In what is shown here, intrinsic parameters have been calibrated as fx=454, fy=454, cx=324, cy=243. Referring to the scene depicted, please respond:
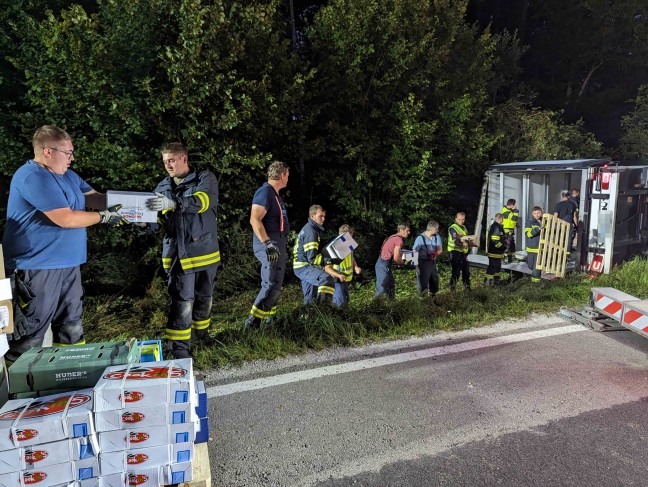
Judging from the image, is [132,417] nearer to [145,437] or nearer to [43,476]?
[145,437]

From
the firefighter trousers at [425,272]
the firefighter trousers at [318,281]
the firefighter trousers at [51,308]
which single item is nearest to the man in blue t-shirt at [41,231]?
the firefighter trousers at [51,308]

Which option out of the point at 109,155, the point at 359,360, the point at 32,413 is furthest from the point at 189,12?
the point at 32,413

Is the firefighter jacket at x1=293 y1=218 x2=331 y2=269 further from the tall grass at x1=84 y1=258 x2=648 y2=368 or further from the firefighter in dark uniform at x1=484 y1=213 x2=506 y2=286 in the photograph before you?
the firefighter in dark uniform at x1=484 y1=213 x2=506 y2=286

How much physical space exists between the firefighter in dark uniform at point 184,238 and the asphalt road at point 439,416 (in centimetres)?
Answer: 67

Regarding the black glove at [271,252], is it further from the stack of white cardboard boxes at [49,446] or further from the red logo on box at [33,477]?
the red logo on box at [33,477]

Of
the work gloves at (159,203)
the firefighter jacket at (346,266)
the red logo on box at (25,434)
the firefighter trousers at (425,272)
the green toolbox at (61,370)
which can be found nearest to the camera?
the red logo on box at (25,434)

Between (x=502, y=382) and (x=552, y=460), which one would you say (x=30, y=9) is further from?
(x=552, y=460)

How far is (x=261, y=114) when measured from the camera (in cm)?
757

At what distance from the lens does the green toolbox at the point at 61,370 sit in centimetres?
219

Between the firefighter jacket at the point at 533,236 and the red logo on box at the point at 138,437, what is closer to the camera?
the red logo on box at the point at 138,437

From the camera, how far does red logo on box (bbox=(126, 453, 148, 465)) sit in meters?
1.94

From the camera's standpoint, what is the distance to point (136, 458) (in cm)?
195

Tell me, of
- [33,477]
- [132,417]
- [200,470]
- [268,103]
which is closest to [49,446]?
[33,477]

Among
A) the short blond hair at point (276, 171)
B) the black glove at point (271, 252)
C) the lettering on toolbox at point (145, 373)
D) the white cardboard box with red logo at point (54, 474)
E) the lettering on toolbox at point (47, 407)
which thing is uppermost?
the short blond hair at point (276, 171)
